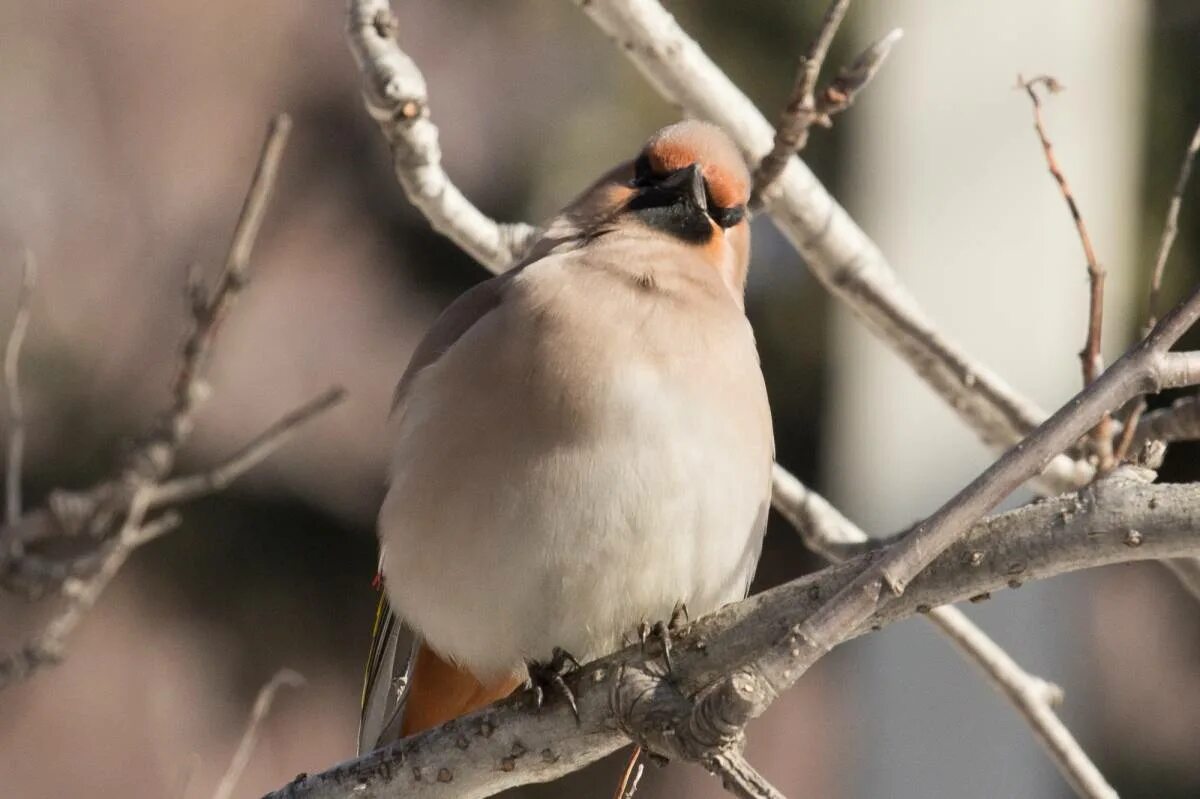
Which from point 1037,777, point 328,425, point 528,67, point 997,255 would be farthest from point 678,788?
point 528,67

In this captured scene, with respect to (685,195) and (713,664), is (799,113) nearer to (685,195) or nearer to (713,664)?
(685,195)

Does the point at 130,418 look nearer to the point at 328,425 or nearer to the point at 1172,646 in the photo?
the point at 328,425

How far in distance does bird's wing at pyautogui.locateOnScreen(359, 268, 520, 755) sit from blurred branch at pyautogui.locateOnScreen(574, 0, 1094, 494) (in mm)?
433

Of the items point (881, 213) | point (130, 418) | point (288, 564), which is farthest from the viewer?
point (881, 213)

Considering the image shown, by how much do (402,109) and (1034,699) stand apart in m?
1.32

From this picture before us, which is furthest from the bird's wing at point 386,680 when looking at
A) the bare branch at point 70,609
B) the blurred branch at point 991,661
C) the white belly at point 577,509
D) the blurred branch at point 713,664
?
the blurred branch at point 991,661

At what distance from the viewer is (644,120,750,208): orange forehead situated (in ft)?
8.98

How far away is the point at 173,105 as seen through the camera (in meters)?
5.74

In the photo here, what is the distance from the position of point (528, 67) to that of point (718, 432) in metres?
4.08

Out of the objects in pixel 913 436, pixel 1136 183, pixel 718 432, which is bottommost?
pixel 718 432

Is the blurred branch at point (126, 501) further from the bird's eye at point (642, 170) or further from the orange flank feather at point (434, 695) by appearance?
the bird's eye at point (642, 170)

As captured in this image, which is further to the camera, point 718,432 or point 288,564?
point 288,564

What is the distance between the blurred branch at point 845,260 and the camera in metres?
2.84

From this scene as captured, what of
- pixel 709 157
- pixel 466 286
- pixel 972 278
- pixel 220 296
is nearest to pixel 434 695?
pixel 220 296
